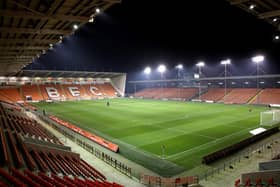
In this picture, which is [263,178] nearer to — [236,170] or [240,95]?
[236,170]

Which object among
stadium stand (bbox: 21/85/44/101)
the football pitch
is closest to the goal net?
the football pitch

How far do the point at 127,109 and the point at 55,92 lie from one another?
34662 millimetres

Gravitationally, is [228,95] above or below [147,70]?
below

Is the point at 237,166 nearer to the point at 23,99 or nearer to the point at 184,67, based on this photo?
the point at 184,67

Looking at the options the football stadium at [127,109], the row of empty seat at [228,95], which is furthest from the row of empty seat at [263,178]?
the row of empty seat at [228,95]

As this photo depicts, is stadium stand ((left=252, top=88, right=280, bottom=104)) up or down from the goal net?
up

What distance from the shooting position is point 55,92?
6644 centimetres

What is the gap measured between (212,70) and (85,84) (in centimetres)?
4420

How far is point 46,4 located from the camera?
889cm

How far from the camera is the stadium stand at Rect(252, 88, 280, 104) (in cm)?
4518

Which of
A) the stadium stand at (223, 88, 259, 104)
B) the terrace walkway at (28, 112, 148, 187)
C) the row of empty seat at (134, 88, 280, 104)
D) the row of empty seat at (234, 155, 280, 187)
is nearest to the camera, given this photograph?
the row of empty seat at (234, 155, 280, 187)

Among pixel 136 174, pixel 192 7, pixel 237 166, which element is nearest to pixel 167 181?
pixel 136 174

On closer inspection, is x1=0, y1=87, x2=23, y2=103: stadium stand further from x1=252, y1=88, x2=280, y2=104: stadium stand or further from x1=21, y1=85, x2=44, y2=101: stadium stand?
x1=252, y1=88, x2=280, y2=104: stadium stand

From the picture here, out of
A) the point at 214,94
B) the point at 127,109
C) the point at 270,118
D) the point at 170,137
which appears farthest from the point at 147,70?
the point at 170,137
